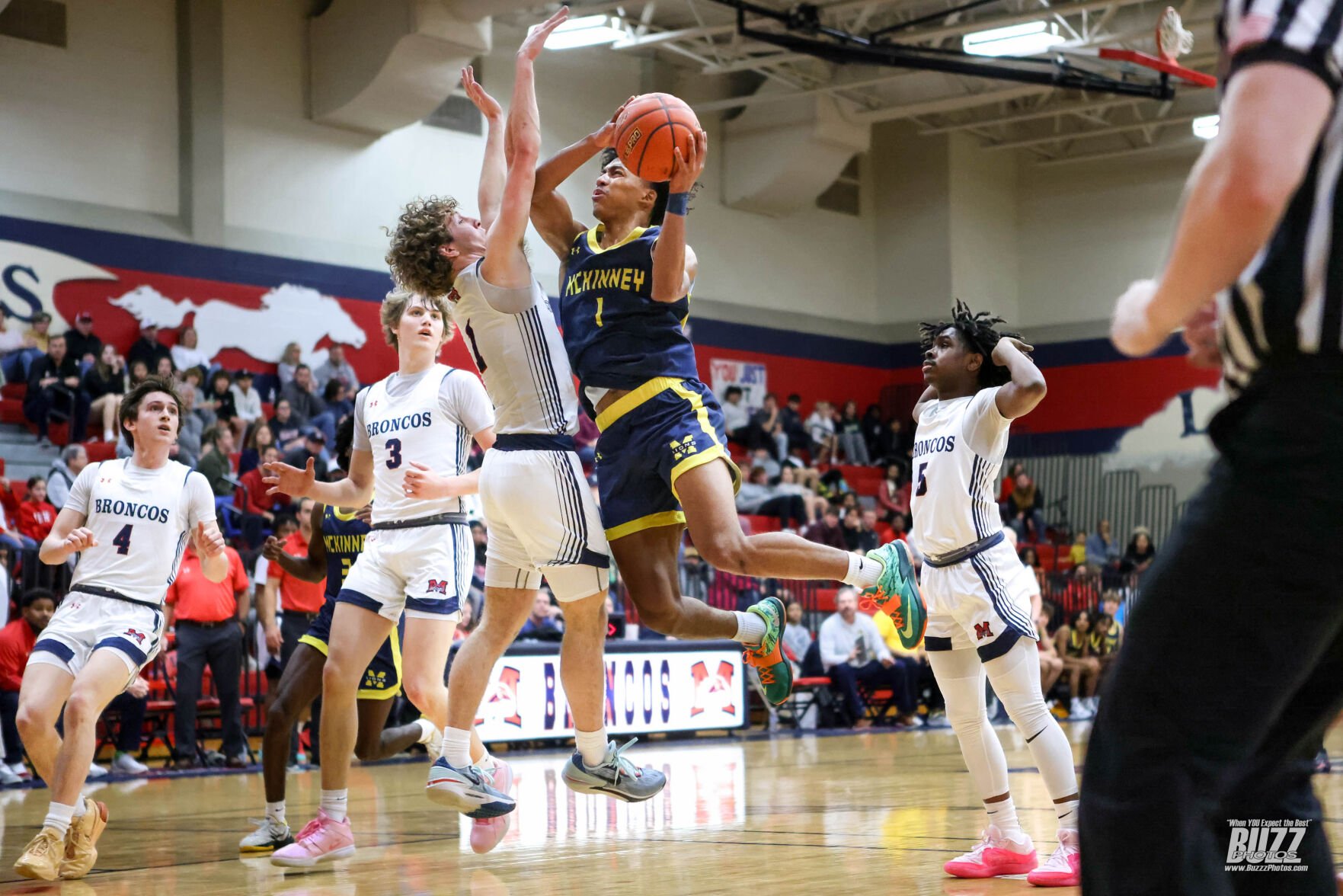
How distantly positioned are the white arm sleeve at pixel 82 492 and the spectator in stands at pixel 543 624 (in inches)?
255

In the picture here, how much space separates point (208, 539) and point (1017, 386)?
3.52m

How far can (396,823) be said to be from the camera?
7098 mm

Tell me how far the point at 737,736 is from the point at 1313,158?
12140 millimetres

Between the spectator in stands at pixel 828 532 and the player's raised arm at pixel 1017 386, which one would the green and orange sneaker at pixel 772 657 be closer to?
the player's raised arm at pixel 1017 386

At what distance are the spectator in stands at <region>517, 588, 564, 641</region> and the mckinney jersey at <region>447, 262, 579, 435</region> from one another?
7.69 m

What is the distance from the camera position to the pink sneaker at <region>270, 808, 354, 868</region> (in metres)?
5.41

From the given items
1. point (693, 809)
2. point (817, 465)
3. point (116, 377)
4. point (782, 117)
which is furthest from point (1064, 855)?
point (782, 117)

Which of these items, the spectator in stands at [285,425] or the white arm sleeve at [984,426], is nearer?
the white arm sleeve at [984,426]

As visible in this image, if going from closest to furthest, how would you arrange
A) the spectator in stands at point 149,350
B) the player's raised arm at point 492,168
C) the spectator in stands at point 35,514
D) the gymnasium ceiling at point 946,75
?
1. the player's raised arm at point 492,168
2. the spectator in stands at point 35,514
3. the spectator in stands at point 149,350
4. the gymnasium ceiling at point 946,75

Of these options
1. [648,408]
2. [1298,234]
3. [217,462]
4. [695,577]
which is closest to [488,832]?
[648,408]

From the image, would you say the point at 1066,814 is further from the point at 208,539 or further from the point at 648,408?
the point at 208,539

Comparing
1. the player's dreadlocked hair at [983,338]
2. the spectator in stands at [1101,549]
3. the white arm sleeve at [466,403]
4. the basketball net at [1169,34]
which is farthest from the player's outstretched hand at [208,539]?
the spectator in stands at [1101,549]

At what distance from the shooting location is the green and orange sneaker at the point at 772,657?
5.32 metres

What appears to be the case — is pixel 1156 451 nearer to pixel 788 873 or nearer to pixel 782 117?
pixel 782 117
